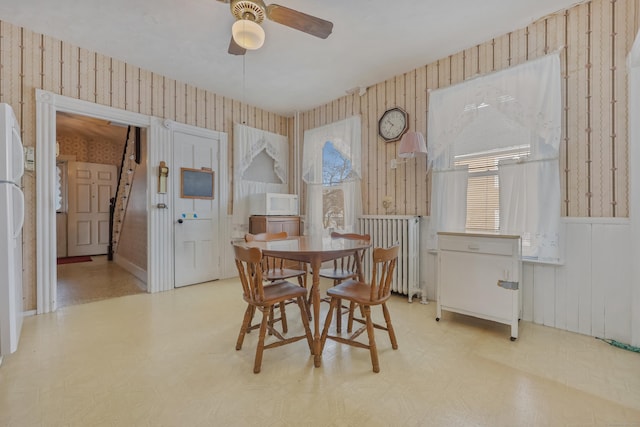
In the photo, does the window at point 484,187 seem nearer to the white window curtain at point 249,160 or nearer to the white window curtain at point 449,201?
the white window curtain at point 449,201

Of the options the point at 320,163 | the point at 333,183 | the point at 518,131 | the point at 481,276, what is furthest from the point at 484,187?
the point at 320,163

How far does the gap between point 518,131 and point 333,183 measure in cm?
234

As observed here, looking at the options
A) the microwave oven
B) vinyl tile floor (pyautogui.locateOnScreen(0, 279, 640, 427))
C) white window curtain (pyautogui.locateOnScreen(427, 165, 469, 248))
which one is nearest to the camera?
vinyl tile floor (pyautogui.locateOnScreen(0, 279, 640, 427))

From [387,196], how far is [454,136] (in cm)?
104

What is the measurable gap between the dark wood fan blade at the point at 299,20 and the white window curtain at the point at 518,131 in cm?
167

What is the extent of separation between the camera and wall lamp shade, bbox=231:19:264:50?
6.06 ft

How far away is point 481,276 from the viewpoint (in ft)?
7.75

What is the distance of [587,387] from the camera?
159 cm

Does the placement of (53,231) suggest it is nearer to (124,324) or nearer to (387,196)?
(124,324)

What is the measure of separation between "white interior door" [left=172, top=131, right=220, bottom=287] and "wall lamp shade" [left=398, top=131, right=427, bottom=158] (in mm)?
2650

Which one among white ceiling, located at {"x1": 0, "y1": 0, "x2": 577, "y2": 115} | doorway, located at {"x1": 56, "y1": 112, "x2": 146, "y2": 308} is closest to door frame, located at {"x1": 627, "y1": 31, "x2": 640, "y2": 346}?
white ceiling, located at {"x1": 0, "y1": 0, "x2": 577, "y2": 115}

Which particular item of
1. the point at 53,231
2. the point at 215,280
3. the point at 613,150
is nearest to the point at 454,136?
the point at 613,150

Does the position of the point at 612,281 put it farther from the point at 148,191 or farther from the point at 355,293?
the point at 148,191

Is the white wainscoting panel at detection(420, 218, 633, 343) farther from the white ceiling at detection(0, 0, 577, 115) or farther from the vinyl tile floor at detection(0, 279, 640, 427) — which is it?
the white ceiling at detection(0, 0, 577, 115)
